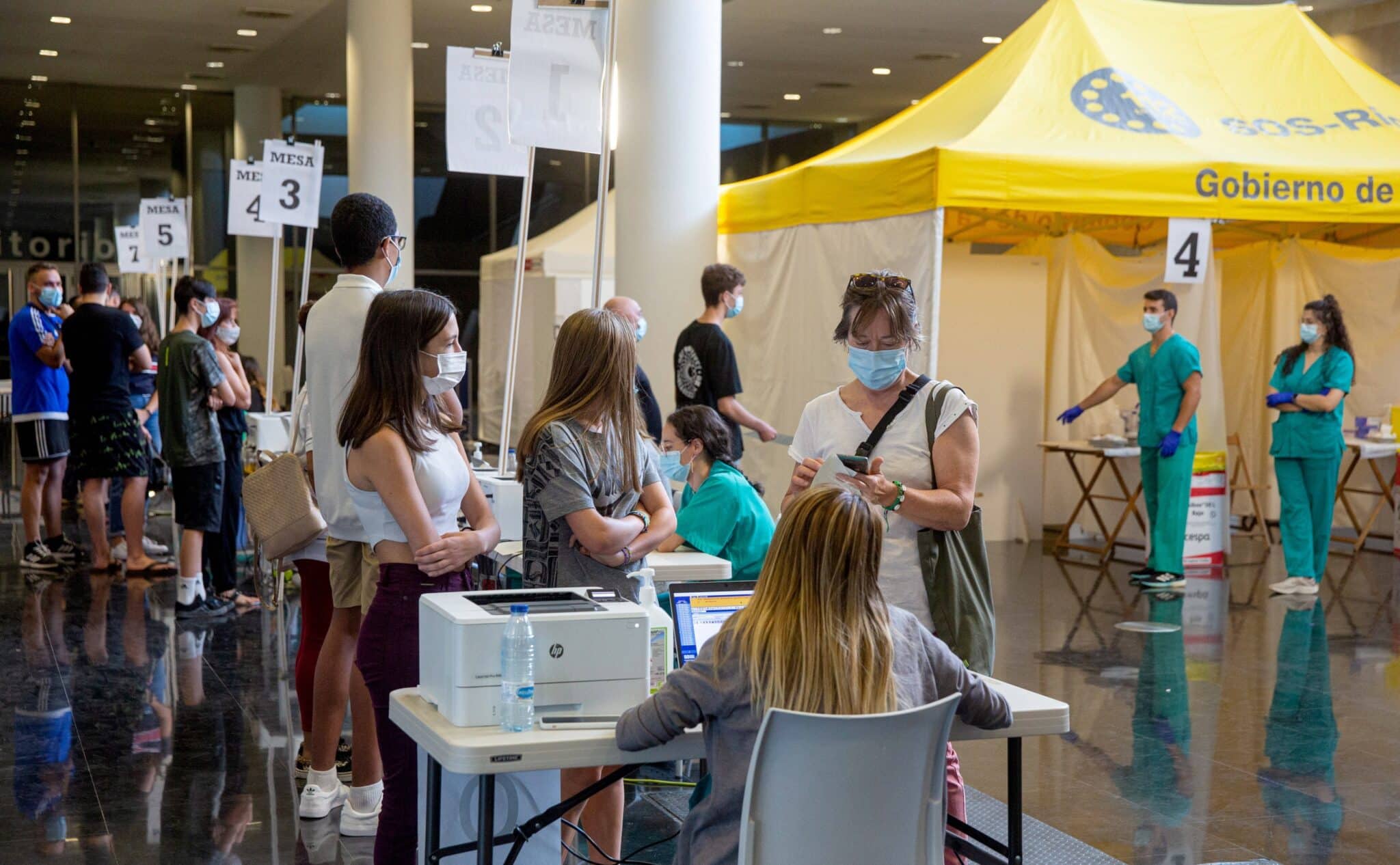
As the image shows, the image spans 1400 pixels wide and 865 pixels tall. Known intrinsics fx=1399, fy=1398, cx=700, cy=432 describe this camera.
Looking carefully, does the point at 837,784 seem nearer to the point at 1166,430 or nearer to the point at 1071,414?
the point at 1166,430

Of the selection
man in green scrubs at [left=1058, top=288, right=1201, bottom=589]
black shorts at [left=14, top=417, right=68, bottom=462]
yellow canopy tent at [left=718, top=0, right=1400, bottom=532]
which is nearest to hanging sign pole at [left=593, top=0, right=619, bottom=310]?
yellow canopy tent at [left=718, top=0, right=1400, bottom=532]

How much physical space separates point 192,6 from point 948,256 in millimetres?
8085

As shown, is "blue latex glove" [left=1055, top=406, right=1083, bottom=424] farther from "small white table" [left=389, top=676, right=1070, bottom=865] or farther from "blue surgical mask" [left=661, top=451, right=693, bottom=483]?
"small white table" [left=389, top=676, right=1070, bottom=865]

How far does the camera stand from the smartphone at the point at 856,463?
2895mm

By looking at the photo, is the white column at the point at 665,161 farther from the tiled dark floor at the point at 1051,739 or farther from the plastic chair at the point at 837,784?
the plastic chair at the point at 837,784

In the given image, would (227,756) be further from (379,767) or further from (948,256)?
(948,256)

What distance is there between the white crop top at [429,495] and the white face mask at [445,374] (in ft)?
0.35

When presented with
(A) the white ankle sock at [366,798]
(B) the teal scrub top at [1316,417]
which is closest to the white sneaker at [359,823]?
(A) the white ankle sock at [366,798]

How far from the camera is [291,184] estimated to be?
798 centimetres

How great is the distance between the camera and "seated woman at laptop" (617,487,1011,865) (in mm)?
2193

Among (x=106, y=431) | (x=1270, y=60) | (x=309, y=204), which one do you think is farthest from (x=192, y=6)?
(x=1270, y=60)

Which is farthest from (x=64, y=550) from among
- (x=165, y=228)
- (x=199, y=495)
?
(x=165, y=228)

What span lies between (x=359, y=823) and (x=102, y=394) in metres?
4.48

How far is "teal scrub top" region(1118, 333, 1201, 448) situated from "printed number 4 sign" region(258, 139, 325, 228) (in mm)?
4736
